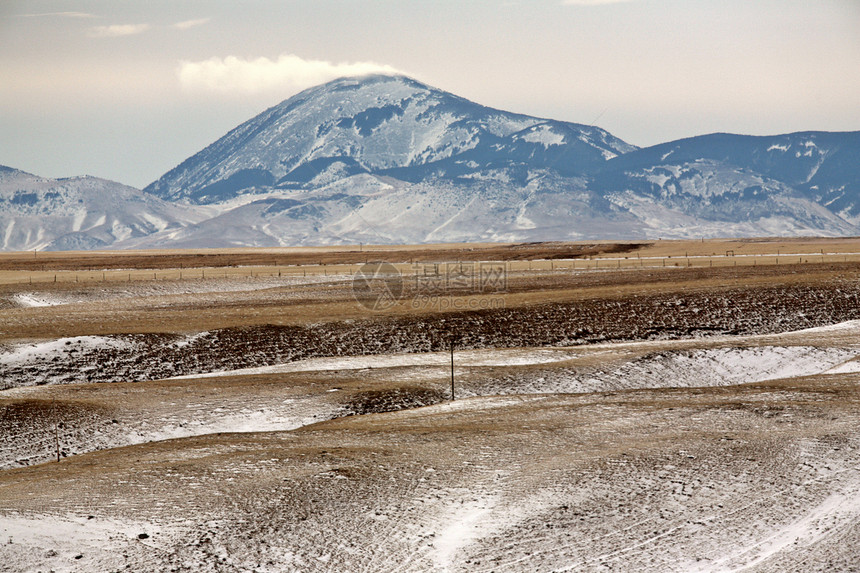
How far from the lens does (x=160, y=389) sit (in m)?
43.0

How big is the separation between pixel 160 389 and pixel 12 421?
7861mm

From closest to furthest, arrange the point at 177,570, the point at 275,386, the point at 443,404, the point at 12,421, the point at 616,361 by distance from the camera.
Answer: the point at 177,570
the point at 12,421
the point at 443,404
the point at 275,386
the point at 616,361

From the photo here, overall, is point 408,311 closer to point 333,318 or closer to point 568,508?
point 333,318

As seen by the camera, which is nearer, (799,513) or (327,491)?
(799,513)

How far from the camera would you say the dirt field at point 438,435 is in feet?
73.6

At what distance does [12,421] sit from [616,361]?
97.5 feet

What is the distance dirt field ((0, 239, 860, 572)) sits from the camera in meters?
22.4

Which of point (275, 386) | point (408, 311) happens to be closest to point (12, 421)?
point (275, 386)

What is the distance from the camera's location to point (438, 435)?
32.1 meters

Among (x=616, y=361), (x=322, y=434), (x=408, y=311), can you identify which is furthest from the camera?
(x=408, y=311)

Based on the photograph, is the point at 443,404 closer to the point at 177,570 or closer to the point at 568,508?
the point at 568,508

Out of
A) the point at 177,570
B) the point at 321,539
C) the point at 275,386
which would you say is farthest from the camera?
the point at 275,386

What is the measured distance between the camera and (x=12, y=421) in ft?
119

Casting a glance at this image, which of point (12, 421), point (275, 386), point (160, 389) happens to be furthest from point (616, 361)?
point (12, 421)
